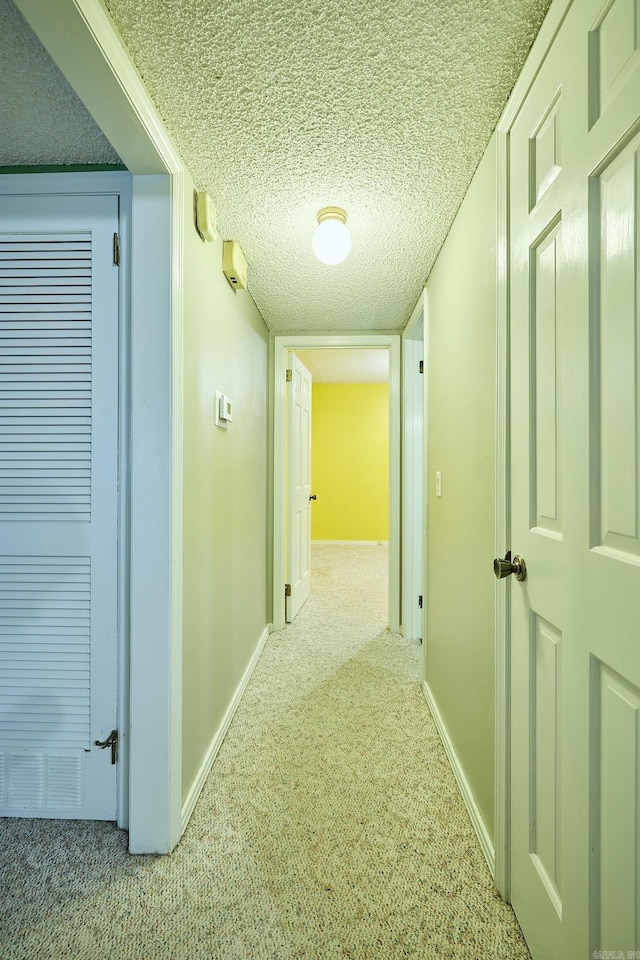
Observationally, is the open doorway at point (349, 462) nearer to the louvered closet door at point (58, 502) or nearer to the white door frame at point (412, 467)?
the white door frame at point (412, 467)

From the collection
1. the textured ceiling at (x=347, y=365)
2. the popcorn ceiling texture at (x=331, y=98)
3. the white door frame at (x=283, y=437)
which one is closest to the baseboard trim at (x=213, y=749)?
the white door frame at (x=283, y=437)

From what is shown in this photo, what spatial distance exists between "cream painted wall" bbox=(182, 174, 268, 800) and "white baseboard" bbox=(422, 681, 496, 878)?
0.94 meters

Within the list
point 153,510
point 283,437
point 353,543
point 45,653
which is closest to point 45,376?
point 153,510

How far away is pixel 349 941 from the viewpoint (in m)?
1.03

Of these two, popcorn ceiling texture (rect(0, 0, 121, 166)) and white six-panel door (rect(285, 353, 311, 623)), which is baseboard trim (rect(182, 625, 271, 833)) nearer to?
white six-panel door (rect(285, 353, 311, 623))

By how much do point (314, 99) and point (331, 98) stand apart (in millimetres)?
45

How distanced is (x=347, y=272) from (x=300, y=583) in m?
2.35

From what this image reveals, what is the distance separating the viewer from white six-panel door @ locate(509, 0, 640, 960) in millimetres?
661

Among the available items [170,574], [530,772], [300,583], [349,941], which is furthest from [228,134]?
[300,583]

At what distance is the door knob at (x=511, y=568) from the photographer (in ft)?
3.44

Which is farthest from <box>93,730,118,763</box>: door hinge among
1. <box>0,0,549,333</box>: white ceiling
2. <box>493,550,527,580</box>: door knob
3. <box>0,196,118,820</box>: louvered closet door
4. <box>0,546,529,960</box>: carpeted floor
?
<box>0,0,549,333</box>: white ceiling

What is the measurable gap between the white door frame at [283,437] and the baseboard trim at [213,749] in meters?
0.69

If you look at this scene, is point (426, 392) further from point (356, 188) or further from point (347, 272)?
point (356, 188)

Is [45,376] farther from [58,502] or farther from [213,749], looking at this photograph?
[213,749]
